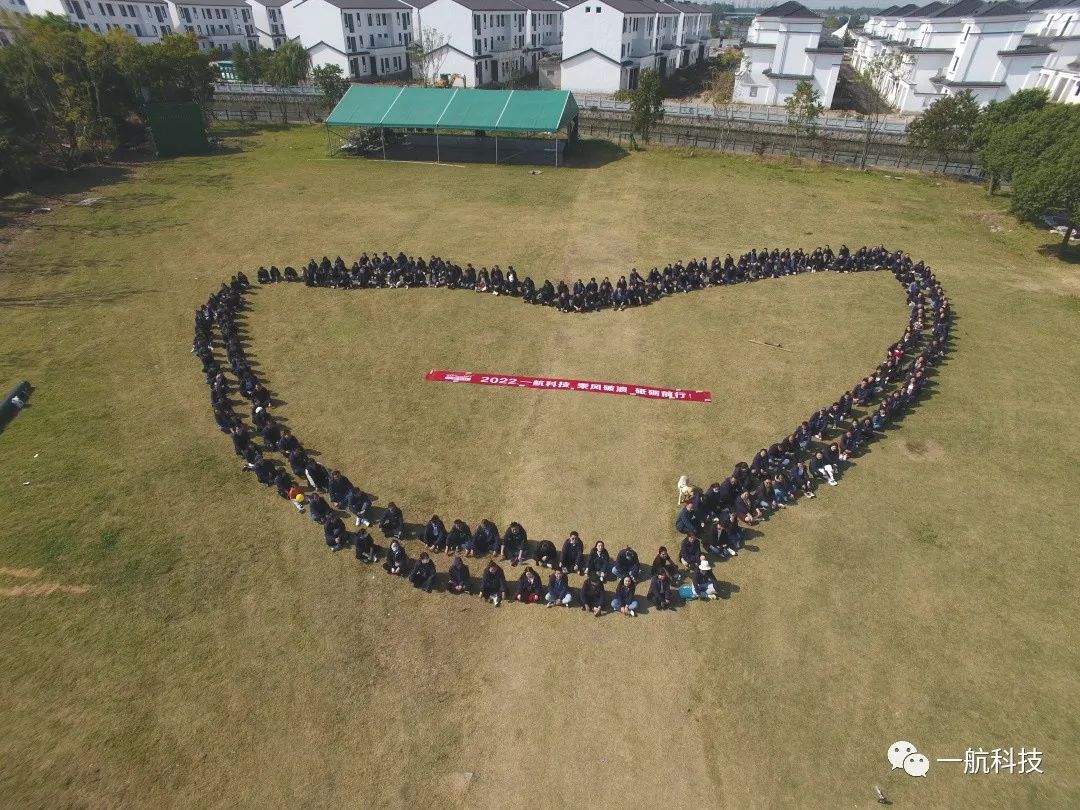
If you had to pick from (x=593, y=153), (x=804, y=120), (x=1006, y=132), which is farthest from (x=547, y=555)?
(x=804, y=120)

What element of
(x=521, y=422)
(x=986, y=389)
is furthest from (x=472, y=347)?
(x=986, y=389)

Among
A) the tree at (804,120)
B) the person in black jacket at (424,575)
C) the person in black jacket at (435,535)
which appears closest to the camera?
the person in black jacket at (424,575)

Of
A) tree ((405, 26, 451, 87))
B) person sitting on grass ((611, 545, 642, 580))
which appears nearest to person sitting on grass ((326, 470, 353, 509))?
person sitting on grass ((611, 545, 642, 580))

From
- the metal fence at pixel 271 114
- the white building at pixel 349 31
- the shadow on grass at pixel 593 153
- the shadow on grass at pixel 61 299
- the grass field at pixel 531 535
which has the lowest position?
the grass field at pixel 531 535

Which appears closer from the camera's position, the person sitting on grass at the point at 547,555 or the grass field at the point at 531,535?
the grass field at the point at 531,535

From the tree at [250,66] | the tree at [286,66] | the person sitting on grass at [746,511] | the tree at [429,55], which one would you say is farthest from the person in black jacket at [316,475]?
the tree at [429,55]

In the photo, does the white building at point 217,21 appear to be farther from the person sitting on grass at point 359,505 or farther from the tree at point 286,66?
the person sitting on grass at point 359,505

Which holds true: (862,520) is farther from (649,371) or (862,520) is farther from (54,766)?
(54,766)
